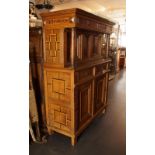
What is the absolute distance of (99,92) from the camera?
2701 millimetres

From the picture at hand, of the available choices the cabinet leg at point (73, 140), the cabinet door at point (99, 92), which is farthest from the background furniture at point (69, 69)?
the cabinet door at point (99, 92)

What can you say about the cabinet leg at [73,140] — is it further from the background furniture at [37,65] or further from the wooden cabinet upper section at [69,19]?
the wooden cabinet upper section at [69,19]

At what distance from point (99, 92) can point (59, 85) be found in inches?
36.7

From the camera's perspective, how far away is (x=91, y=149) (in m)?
2.01

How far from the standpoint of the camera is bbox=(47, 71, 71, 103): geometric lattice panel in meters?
1.91

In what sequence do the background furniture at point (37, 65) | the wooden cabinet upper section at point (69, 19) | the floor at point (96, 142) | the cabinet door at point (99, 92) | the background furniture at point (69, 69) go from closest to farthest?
the wooden cabinet upper section at point (69, 19) < the background furniture at point (69, 69) < the floor at point (96, 142) < the background furniture at point (37, 65) < the cabinet door at point (99, 92)

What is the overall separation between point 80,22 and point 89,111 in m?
1.25

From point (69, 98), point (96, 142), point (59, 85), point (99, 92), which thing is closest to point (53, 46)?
point (59, 85)

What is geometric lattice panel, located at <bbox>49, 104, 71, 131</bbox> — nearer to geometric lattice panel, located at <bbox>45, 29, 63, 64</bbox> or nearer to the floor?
the floor

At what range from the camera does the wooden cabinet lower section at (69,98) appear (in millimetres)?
1918
